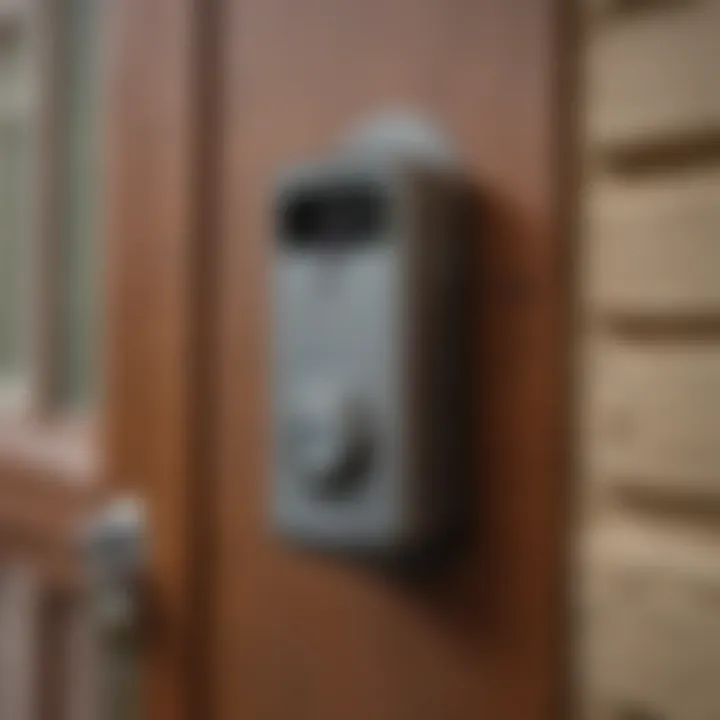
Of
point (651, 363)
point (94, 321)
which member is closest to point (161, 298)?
point (94, 321)

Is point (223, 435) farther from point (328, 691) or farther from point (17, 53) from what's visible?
point (17, 53)

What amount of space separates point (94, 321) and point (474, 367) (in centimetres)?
34

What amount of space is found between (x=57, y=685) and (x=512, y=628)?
0.41 metres

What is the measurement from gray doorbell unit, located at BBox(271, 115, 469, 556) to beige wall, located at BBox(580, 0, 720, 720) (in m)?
0.07

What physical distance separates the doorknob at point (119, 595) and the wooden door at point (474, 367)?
0.20 feet

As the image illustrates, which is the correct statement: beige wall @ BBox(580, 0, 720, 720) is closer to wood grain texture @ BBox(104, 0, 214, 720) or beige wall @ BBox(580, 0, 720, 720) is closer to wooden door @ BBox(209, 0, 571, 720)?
wooden door @ BBox(209, 0, 571, 720)

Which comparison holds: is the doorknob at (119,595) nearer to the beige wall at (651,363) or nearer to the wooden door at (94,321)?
the wooden door at (94,321)

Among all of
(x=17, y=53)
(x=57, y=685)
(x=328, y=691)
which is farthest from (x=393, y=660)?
(x=17, y=53)

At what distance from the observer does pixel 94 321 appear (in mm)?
847

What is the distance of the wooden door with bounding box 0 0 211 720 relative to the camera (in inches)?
28.4

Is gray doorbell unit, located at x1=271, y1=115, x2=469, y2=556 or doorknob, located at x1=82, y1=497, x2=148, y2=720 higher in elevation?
gray doorbell unit, located at x1=271, y1=115, x2=469, y2=556

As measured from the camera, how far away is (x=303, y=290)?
0.61m

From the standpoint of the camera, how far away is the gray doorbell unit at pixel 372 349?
57cm

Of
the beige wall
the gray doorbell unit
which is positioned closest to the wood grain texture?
the gray doorbell unit
